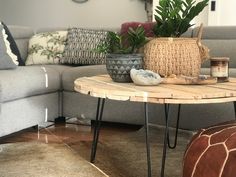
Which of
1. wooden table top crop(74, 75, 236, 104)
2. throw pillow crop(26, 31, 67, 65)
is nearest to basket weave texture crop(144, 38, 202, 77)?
wooden table top crop(74, 75, 236, 104)

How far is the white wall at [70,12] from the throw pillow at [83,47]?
1.59 metres

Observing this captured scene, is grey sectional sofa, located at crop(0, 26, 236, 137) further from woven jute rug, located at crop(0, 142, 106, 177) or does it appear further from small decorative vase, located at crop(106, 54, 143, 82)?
small decorative vase, located at crop(106, 54, 143, 82)

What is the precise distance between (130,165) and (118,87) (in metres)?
0.58

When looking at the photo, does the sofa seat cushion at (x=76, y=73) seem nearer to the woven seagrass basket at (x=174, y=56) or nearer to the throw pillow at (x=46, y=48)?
the throw pillow at (x=46, y=48)

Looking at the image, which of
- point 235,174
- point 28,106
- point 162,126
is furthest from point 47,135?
point 235,174

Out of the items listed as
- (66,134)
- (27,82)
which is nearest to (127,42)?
(27,82)

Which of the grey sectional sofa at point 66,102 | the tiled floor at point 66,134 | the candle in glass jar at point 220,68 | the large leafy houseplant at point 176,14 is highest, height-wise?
the large leafy houseplant at point 176,14

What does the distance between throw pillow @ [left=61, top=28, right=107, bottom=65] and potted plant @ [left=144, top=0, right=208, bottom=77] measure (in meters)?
1.49

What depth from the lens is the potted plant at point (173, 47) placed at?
1.85 m

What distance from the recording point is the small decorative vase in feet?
5.99

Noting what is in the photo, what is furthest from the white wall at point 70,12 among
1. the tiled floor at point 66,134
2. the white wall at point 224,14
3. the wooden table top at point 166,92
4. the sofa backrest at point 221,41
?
the wooden table top at point 166,92

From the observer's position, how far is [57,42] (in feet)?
11.8

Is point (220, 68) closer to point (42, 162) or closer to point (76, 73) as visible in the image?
point (42, 162)

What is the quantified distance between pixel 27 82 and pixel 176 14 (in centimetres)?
120
